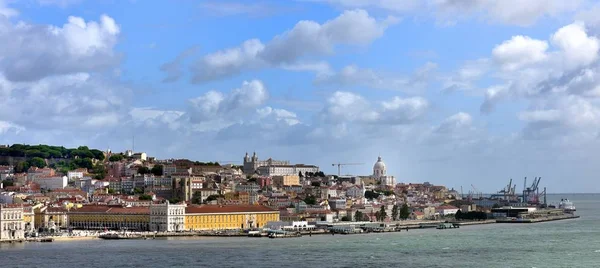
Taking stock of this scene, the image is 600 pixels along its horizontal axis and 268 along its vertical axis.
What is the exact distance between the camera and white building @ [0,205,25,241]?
151ft

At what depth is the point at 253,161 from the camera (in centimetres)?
9819

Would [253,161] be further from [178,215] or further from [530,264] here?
[530,264]

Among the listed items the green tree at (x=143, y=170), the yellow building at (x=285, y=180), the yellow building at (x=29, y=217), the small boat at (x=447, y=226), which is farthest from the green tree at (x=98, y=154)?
the small boat at (x=447, y=226)

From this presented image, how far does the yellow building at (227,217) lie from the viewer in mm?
53719

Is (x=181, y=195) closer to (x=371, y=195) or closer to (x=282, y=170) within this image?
(x=371, y=195)

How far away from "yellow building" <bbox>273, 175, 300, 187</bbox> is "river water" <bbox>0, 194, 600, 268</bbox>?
3743 cm

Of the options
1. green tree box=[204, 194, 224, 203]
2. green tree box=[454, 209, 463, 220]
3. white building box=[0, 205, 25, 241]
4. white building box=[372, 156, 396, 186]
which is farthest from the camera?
white building box=[372, 156, 396, 186]

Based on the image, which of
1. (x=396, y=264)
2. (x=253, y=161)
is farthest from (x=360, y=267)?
(x=253, y=161)

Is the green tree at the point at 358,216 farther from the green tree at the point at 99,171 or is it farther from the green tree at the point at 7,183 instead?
the green tree at the point at 7,183

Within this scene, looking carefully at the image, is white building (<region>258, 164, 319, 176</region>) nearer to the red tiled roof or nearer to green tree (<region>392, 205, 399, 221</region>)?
green tree (<region>392, 205, 399, 221</region>)

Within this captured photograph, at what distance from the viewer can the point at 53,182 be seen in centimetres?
7381

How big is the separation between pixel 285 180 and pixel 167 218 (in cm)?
3482

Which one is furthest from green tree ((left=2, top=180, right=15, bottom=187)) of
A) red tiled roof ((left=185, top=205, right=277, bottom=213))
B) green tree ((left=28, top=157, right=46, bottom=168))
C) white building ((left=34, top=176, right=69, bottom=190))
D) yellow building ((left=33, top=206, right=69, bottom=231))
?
red tiled roof ((left=185, top=205, right=277, bottom=213))

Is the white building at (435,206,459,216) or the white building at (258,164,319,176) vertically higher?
the white building at (258,164,319,176)
